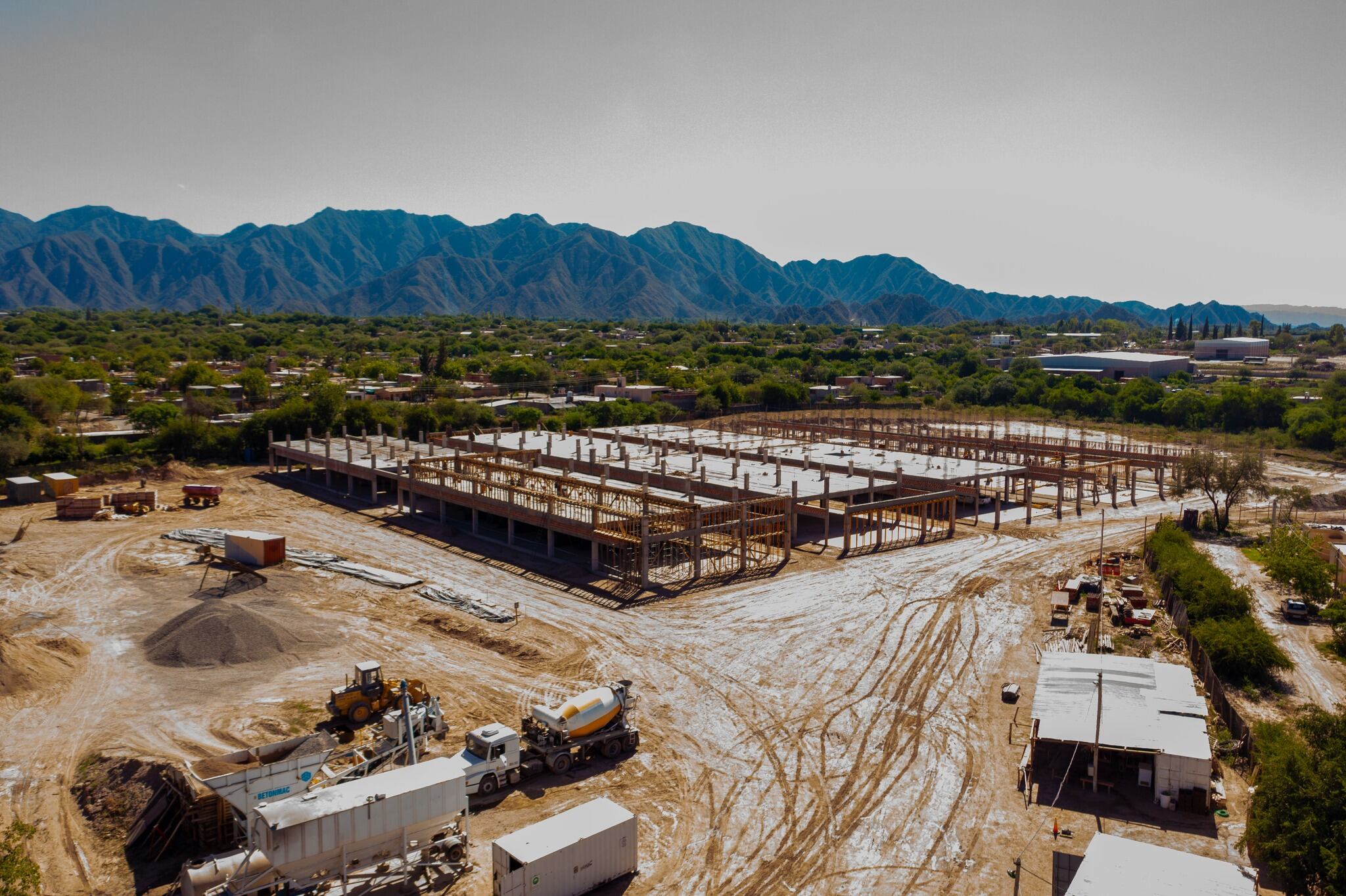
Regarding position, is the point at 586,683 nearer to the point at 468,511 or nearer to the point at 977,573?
the point at 977,573

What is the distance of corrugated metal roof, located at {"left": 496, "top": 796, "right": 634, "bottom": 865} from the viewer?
15.3 m

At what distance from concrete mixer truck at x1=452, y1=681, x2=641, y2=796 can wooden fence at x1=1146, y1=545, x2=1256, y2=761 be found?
48.0 feet

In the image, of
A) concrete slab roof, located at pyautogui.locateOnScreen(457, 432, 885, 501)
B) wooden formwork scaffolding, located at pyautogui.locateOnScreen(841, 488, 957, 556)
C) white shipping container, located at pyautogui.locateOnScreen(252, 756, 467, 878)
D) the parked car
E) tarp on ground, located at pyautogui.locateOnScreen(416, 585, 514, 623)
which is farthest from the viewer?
concrete slab roof, located at pyautogui.locateOnScreen(457, 432, 885, 501)

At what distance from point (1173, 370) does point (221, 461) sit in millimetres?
134571

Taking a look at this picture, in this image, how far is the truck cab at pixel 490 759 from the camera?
63.2ft

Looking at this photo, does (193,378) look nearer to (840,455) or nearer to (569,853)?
(840,455)

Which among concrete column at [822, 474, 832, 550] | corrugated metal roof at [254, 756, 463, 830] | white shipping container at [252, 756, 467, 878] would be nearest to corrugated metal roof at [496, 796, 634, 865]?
white shipping container at [252, 756, 467, 878]

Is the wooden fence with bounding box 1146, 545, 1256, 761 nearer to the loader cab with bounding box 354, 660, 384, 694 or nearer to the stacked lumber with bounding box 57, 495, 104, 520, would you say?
the loader cab with bounding box 354, 660, 384, 694

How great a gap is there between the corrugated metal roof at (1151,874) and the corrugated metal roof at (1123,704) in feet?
14.9

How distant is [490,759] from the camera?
19594mm

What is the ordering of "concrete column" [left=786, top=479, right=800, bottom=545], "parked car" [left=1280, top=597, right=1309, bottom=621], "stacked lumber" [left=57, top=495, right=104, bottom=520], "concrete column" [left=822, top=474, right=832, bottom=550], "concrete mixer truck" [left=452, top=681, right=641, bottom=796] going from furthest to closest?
"stacked lumber" [left=57, top=495, right=104, bottom=520] → "concrete column" [left=822, top=474, right=832, bottom=550] → "concrete column" [left=786, top=479, right=800, bottom=545] → "parked car" [left=1280, top=597, right=1309, bottom=621] → "concrete mixer truck" [left=452, top=681, right=641, bottom=796]

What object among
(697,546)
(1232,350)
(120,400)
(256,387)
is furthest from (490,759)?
(1232,350)

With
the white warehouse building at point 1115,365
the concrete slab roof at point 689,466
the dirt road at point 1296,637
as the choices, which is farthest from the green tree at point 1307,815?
the white warehouse building at point 1115,365

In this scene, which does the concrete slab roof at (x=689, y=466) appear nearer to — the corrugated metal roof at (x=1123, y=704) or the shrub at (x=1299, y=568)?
the shrub at (x=1299, y=568)
